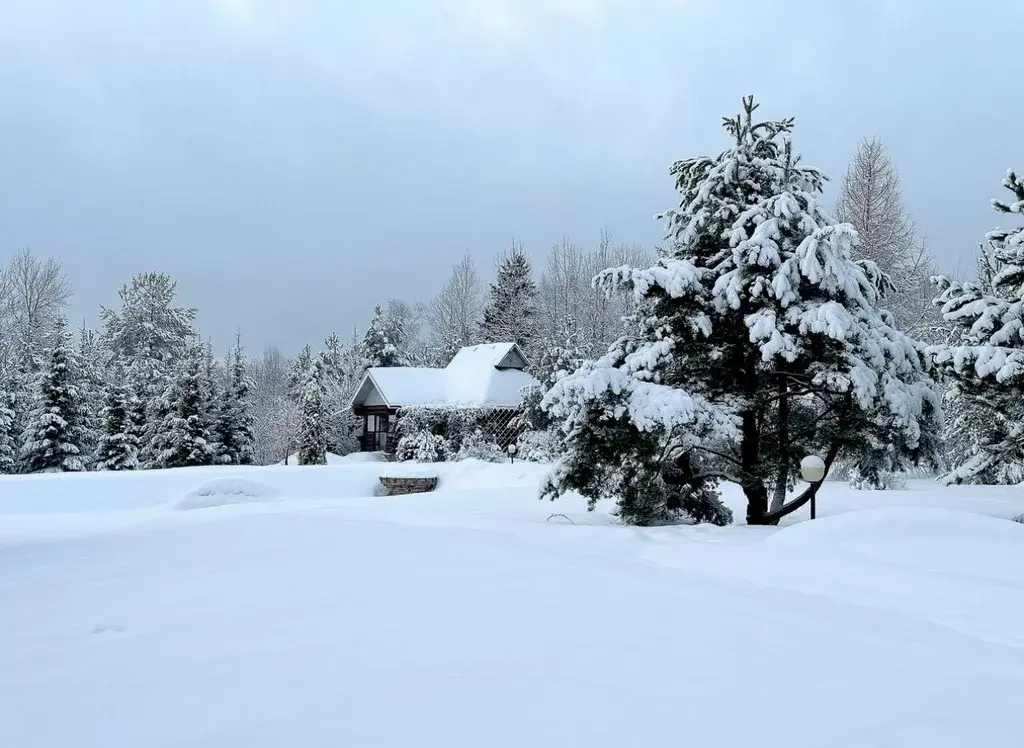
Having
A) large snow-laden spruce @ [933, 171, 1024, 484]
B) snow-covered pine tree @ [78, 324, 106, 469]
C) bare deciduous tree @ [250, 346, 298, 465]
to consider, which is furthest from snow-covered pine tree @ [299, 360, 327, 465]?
large snow-laden spruce @ [933, 171, 1024, 484]

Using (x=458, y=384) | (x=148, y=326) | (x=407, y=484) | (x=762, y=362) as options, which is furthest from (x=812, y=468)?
(x=148, y=326)

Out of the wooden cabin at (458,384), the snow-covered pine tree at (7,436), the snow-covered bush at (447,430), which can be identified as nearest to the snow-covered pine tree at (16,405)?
the snow-covered pine tree at (7,436)

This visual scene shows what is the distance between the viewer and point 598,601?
402cm

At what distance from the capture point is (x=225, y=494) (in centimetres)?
1531

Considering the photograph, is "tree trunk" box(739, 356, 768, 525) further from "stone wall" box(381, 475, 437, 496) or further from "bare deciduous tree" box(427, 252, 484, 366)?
"bare deciduous tree" box(427, 252, 484, 366)

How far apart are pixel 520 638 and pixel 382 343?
3750 centimetres

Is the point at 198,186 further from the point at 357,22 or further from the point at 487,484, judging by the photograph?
the point at 487,484

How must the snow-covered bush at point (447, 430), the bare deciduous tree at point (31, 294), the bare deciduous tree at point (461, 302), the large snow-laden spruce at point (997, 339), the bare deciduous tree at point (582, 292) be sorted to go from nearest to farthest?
the large snow-laden spruce at point (997, 339) < the snow-covered bush at point (447, 430) < the bare deciduous tree at point (31, 294) < the bare deciduous tree at point (582, 292) < the bare deciduous tree at point (461, 302)

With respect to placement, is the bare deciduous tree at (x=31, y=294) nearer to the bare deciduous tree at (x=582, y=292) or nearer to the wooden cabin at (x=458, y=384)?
the wooden cabin at (x=458, y=384)

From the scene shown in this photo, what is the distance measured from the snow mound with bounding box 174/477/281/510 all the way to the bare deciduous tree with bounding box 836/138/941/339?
20363mm

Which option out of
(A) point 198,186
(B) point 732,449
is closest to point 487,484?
(B) point 732,449

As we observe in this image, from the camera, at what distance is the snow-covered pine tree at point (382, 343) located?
3928cm

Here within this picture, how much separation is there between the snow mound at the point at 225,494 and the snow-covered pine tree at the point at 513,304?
2229 cm

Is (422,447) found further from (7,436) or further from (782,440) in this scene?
(782,440)
